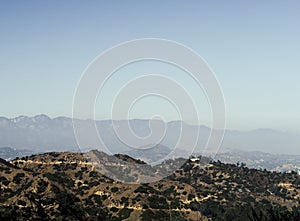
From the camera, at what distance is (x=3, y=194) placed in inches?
6403

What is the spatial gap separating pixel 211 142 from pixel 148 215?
300ft

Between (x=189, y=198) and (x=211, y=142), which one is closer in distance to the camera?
(x=211, y=142)

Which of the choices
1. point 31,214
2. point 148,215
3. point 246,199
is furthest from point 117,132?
point 246,199

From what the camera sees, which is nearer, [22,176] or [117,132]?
[117,132]

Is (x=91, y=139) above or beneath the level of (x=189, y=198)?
above

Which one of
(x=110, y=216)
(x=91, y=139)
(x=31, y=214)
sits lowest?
(x=110, y=216)

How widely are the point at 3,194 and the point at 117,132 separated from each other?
113 m

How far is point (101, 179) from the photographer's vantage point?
193750mm

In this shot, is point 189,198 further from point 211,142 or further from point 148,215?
point 211,142

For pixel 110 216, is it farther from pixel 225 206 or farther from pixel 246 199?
pixel 246 199

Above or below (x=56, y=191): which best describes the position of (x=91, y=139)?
above

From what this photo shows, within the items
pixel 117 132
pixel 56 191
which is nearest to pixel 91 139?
pixel 117 132

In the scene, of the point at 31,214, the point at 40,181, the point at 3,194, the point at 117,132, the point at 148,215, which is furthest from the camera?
the point at 40,181

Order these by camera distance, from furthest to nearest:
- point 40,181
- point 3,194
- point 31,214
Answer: point 40,181 < point 3,194 < point 31,214
